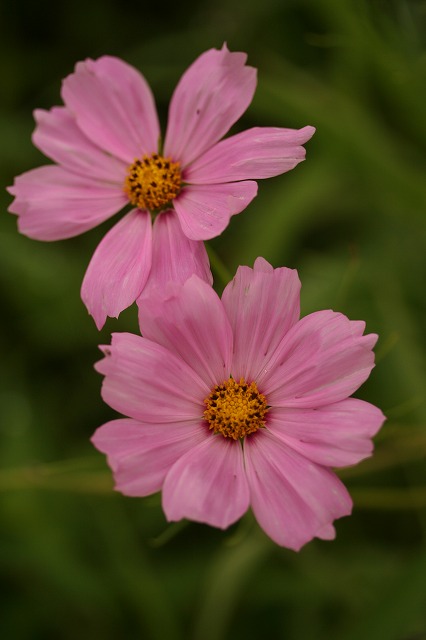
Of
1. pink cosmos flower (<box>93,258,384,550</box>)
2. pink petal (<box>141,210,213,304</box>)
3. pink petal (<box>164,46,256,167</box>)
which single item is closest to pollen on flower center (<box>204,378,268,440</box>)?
pink cosmos flower (<box>93,258,384,550</box>)

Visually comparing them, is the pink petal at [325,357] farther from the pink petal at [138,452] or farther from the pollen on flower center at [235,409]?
the pink petal at [138,452]

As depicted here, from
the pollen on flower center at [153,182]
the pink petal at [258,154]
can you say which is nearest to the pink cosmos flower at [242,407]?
the pink petal at [258,154]

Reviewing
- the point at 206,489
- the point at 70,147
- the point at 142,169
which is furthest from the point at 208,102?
the point at 206,489

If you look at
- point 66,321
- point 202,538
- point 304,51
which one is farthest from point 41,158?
point 202,538

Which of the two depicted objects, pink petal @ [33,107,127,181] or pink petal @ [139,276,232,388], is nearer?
pink petal @ [139,276,232,388]

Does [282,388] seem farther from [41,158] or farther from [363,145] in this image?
[41,158]

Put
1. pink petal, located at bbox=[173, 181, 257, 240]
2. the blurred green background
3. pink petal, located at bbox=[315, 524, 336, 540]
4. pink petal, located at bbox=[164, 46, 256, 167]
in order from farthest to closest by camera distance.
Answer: the blurred green background
pink petal, located at bbox=[164, 46, 256, 167]
pink petal, located at bbox=[173, 181, 257, 240]
pink petal, located at bbox=[315, 524, 336, 540]

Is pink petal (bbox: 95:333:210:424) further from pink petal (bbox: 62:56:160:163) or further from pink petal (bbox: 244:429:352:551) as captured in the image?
pink petal (bbox: 62:56:160:163)
